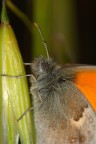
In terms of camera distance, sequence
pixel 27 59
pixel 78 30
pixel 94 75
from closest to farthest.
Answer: pixel 94 75, pixel 27 59, pixel 78 30

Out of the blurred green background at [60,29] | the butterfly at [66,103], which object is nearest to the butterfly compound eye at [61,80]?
the butterfly at [66,103]

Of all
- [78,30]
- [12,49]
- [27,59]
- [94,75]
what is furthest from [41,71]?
[78,30]

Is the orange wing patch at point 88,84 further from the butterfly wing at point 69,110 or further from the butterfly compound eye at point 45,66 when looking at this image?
the butterfly compound eye at point 45,66

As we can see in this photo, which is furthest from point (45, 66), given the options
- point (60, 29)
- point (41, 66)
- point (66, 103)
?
point (60, 29)

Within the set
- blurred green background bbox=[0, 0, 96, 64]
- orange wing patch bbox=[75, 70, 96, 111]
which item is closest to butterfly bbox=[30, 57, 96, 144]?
orange wing patch bbox=[75, 70, 96, 111]

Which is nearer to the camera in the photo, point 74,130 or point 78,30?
point 74,130

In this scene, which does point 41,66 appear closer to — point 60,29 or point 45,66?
→ point 45,66

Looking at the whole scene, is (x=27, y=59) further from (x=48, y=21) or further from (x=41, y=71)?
(x=41, y=71)

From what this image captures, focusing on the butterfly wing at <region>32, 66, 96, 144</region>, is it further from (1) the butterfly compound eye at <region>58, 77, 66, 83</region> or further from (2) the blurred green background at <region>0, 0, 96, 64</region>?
(2) the blurred green background at <region>0, 0, 96, 64</region>
